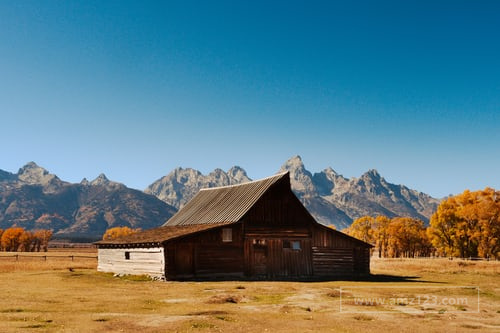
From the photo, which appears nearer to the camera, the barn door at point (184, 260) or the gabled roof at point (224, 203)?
the barn door at point (184, 260)

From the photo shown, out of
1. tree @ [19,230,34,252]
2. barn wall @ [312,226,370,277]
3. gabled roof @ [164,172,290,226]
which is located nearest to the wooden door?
gabled roof @ [164,172,290,226]

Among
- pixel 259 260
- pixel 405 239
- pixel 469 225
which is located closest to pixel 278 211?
pixel 259 260

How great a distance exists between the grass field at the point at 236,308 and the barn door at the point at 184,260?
15.0ft

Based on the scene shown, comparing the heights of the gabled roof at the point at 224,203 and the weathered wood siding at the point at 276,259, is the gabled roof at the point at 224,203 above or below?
above

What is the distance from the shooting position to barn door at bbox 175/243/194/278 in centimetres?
3931

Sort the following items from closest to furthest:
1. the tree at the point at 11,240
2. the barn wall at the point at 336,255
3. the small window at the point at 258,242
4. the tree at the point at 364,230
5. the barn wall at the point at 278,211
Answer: the small window at the point at 258,242 < the barn wall at the point at 278,211 < the barn wall at the point at 336,255 < the tree at the point at 364,230 < the tree at the point at 11,240

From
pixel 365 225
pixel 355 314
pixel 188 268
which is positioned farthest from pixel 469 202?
pixel 355 314

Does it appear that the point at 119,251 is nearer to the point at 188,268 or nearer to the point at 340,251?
the point at 188,268

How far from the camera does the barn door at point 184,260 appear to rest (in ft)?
129

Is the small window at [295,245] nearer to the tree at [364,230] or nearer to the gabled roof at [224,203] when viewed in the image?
the gabled roof at [224,203]

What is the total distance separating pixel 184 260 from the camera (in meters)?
39.7

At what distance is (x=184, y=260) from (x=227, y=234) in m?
4.30

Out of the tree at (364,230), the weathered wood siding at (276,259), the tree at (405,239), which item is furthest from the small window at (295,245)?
the tree at (364,230)

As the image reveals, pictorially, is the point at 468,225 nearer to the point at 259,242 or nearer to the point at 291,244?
the point at 291,244
